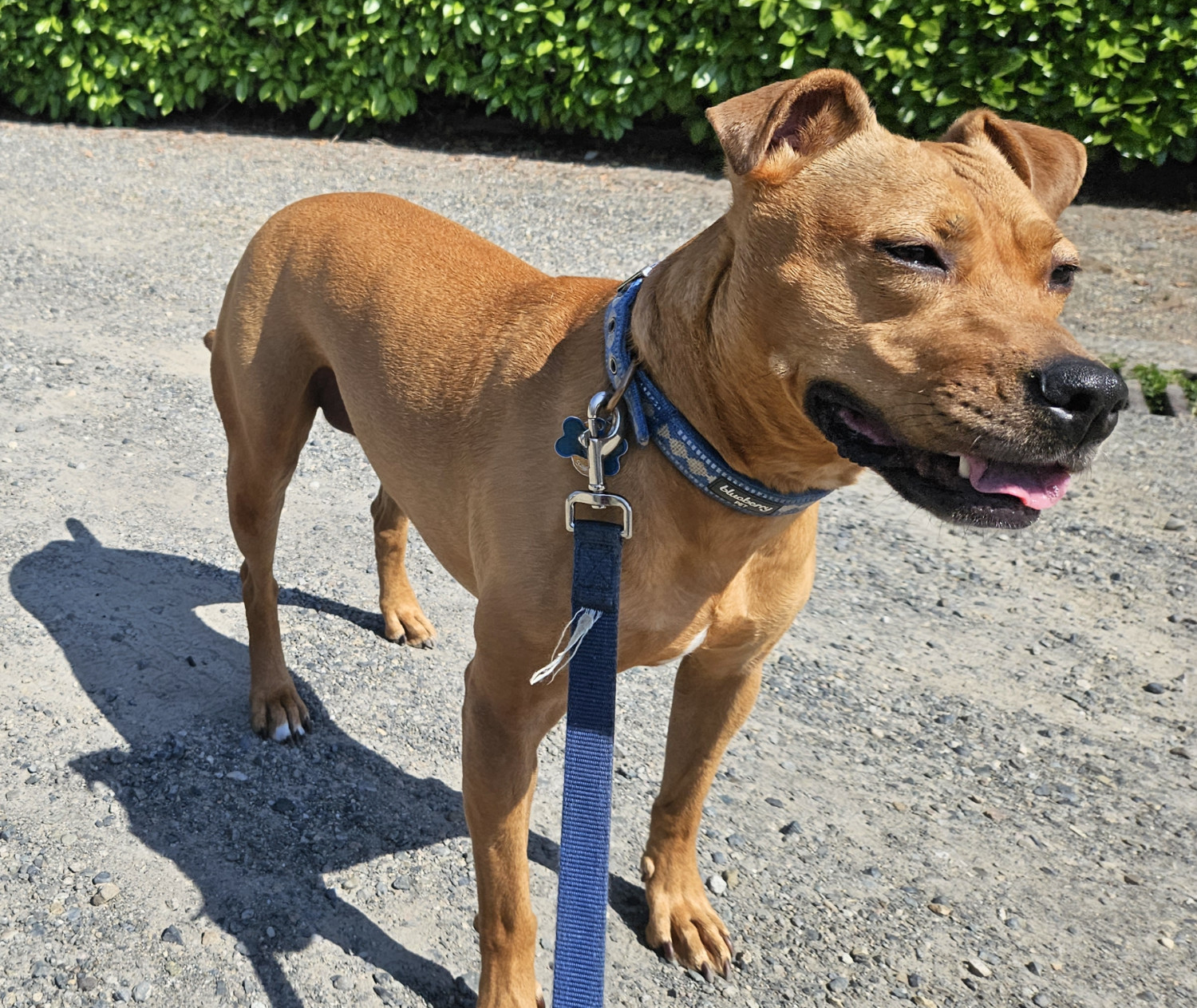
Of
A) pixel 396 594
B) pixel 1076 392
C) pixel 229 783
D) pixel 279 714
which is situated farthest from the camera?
pixel 396 594

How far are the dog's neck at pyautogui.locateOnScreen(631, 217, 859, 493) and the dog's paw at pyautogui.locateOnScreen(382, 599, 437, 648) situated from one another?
2.23 metres

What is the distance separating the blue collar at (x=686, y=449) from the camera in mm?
2246

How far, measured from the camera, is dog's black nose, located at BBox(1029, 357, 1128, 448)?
186 centimetres

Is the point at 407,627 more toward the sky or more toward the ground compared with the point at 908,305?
more toward the ground

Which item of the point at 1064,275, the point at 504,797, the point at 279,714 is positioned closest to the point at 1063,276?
the point at 1064,275

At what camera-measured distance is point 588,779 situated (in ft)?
7.41

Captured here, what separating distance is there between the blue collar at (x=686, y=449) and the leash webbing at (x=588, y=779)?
0.21 m

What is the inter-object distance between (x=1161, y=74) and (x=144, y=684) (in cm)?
829

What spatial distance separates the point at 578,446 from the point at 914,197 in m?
0.82

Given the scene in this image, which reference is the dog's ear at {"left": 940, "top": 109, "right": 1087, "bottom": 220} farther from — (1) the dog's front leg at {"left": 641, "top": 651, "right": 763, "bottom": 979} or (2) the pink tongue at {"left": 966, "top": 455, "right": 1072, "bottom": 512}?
(1) the dog's front leg at {"left": 641, "top": 651, "right": 763, "bottom": 979}

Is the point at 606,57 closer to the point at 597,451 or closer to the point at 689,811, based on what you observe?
the point at 689,811

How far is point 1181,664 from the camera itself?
13.9 feet

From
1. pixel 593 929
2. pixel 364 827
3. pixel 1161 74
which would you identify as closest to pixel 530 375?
pixel 593 929

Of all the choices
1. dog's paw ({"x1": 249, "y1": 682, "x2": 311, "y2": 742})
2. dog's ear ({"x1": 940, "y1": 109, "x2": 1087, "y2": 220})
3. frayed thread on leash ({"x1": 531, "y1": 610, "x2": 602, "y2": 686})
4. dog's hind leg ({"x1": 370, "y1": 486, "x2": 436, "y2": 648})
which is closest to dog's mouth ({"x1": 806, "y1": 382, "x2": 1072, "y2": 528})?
frayed thread on leash ({"x1": 531, "y1": 610, "x2": 602, "y2": 686})
